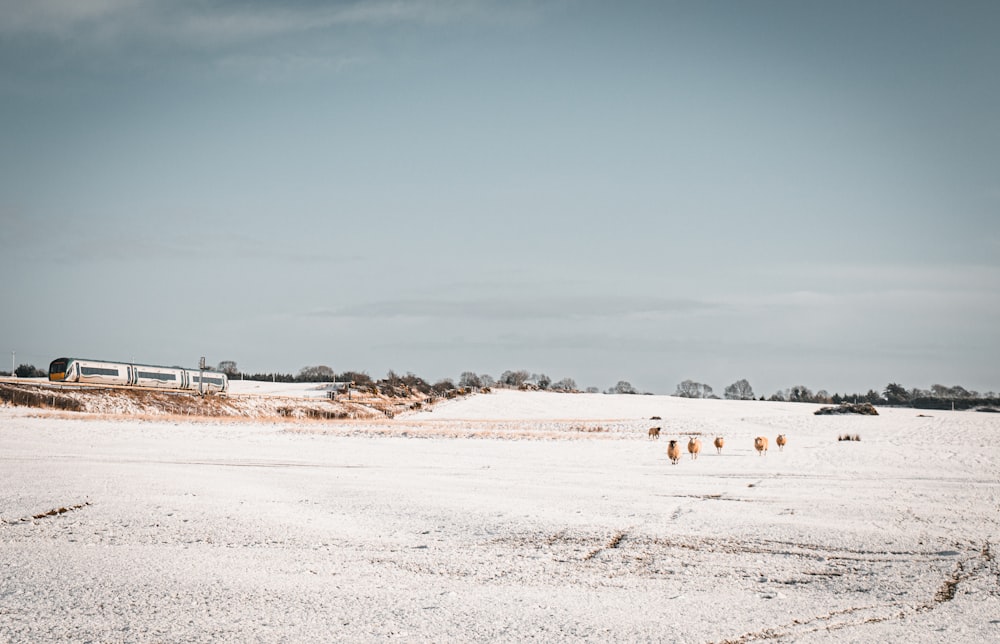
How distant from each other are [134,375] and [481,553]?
49.6 metres

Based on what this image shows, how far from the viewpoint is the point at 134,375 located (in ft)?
159

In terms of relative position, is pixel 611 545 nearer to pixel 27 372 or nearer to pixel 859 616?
pixel 859 616

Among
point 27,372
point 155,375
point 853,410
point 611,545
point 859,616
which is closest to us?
point 859,616

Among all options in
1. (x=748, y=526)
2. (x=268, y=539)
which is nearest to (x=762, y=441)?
(x=748, y=526)

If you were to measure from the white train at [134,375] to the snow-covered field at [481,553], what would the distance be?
118 ft

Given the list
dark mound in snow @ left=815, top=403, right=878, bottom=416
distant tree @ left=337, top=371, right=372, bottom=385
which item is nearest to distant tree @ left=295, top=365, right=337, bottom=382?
distant tree @ left=337, top=371, right=372, bottom=385

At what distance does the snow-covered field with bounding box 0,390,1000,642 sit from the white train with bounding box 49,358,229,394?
35.9 meters

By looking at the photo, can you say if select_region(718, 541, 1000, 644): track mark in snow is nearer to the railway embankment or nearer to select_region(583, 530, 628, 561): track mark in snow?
select_region(583, 530, 628, 561): track mark in snow

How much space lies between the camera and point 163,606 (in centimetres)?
418

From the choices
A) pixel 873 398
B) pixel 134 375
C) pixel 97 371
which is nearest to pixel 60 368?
pixel 97 371

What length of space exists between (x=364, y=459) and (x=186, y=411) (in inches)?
1110

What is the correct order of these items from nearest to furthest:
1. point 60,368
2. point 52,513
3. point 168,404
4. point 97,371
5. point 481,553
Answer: point 481,553, point 52,513, point 168,404, point 60,368, point 97,371

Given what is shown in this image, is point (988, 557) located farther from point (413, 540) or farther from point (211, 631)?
point (211, 631)

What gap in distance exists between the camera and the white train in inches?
1731
